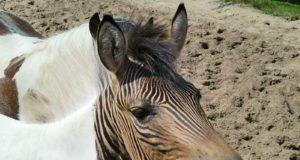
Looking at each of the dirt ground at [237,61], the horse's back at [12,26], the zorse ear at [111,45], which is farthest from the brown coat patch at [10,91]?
the zorse ear at [111,45]

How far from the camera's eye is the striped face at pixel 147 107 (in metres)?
1.48

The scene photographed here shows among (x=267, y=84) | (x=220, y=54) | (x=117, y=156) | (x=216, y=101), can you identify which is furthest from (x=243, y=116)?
(x=117, y=156)

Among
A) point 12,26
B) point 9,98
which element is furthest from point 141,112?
point 12,26

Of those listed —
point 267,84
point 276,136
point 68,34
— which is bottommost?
point 276,136

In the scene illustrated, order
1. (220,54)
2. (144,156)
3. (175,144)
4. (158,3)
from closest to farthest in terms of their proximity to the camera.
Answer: (175,144), (144,156), (220,54), (158,3)

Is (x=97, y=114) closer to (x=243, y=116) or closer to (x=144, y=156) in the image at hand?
(x=144, y=156)

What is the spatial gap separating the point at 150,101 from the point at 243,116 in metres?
2.55

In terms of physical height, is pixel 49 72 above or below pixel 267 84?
above

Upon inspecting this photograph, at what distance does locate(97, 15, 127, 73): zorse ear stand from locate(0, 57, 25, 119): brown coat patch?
4.71 ft

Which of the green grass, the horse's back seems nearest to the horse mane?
the horse's back

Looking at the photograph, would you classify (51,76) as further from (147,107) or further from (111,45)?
(147,107)

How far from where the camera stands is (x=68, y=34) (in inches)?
88.1

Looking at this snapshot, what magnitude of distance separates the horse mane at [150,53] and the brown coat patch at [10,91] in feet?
5.01

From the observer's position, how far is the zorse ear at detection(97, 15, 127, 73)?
5.07ft
